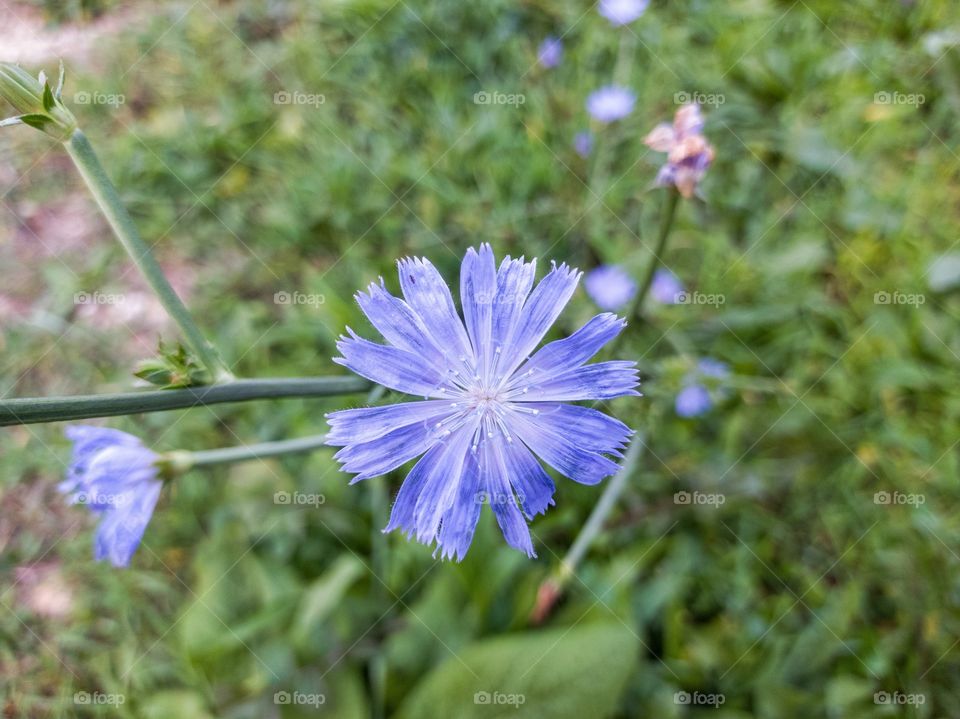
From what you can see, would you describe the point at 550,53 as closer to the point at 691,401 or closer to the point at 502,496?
the point at 691,401

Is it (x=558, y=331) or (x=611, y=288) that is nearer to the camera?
(x=558, y=331)

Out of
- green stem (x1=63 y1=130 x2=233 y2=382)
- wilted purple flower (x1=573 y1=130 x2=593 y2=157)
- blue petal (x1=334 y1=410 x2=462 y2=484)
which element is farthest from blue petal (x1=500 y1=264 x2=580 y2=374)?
wilted purple flower (x1=573 y1=130 x2=593 y2=157)

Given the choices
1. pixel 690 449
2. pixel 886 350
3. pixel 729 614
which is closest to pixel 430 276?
pixel 690 449

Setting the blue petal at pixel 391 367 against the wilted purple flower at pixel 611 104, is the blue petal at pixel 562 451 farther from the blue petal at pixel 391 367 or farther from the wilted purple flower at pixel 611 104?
the wilted purple flower at pixel 611 104

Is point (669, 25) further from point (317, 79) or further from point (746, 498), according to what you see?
point (746, 498)

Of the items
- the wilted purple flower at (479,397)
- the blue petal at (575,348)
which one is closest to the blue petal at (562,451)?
the wilted purple flower at (479,397)

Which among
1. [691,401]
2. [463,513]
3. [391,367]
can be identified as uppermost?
[691,401]

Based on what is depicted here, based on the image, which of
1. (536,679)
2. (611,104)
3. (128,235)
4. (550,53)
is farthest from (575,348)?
(550,53)
